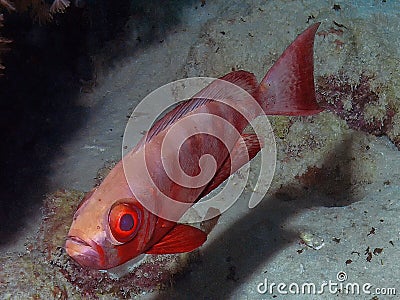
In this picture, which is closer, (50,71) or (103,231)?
(103,231)

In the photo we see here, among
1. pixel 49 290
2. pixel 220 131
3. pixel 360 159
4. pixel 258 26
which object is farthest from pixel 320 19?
pixel 49 290

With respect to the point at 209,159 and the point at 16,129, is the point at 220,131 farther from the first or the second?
the point at 16,129

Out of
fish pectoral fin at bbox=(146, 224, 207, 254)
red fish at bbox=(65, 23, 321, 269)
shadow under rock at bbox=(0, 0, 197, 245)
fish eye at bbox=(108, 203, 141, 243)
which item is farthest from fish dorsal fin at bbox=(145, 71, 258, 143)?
shadow under rock at bbox=(0, 0, 197, 245)

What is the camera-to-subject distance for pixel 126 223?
70.7 inches

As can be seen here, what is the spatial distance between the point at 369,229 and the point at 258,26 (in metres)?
2.64

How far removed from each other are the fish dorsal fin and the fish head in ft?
1.34

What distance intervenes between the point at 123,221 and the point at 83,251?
0.66ft

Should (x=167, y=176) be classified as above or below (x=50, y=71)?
below

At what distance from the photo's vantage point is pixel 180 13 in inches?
247

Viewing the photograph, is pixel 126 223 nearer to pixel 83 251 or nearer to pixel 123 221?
pixel 123 221

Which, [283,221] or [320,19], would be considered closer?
[283,221]

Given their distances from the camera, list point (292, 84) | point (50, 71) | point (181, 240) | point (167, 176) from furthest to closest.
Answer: point (50, 71), point (292, 84), point (181, 240), point (167, 176)

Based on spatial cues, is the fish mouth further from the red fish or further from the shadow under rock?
the shadow under rock

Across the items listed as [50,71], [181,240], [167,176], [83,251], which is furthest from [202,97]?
[50,71]
